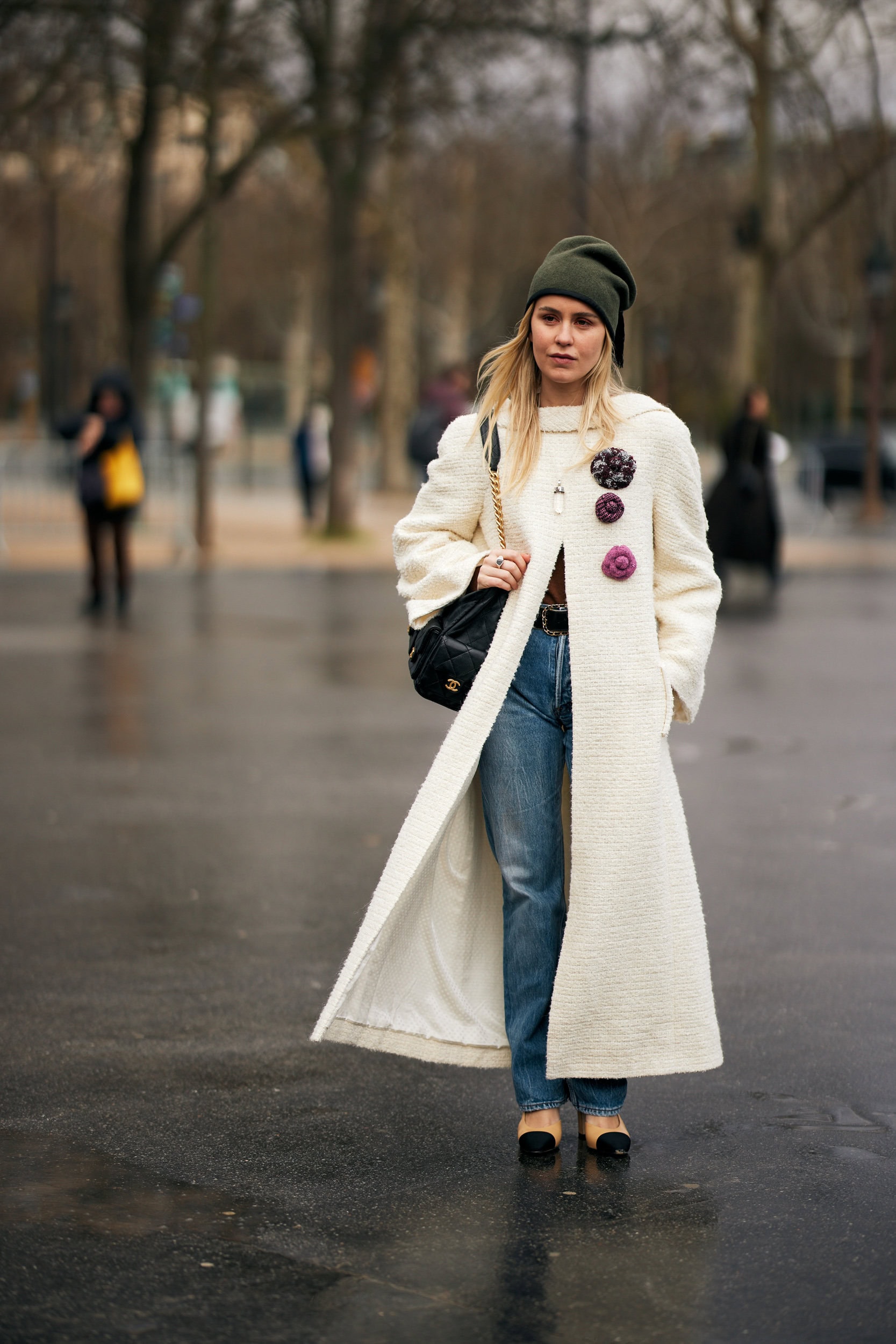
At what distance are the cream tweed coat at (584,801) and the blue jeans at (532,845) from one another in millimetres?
74

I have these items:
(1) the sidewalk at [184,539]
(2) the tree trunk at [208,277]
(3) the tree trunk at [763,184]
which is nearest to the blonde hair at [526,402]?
(1) the sidewalk at [184,539]

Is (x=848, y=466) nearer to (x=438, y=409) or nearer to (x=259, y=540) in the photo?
(x=259, y=540)

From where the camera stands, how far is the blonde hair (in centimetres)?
419

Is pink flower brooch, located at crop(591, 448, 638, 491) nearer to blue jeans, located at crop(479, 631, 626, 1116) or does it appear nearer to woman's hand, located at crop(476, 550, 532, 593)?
woman's hand, located at crop(476, 550, 532, 593)

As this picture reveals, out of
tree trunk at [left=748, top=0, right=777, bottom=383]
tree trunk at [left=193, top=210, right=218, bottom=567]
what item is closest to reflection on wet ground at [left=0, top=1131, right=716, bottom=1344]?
tree trunk at [left=193, top=210, right=218, bottom=567]

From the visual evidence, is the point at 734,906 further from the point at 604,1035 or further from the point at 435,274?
the point at 435,274

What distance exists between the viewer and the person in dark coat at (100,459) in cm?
1573

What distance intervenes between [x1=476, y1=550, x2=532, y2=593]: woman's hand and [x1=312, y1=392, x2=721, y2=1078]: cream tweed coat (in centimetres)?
3

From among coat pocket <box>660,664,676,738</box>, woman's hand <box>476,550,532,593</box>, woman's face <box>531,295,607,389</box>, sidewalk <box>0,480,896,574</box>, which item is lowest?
sidewalk <box>0,480,896,574</box>

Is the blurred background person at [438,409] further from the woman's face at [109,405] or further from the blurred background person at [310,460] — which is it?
the blurred background person at [310,460]

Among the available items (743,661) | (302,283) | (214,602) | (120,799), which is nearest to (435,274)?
(302,283)

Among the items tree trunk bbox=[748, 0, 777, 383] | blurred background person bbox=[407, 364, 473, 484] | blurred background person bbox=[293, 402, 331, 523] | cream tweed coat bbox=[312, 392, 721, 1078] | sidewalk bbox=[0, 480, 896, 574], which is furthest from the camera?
blurred background person bbox=[293, 402, 331, 523]

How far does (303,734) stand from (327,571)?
432 inches

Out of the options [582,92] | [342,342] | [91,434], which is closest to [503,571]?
[91,434]
